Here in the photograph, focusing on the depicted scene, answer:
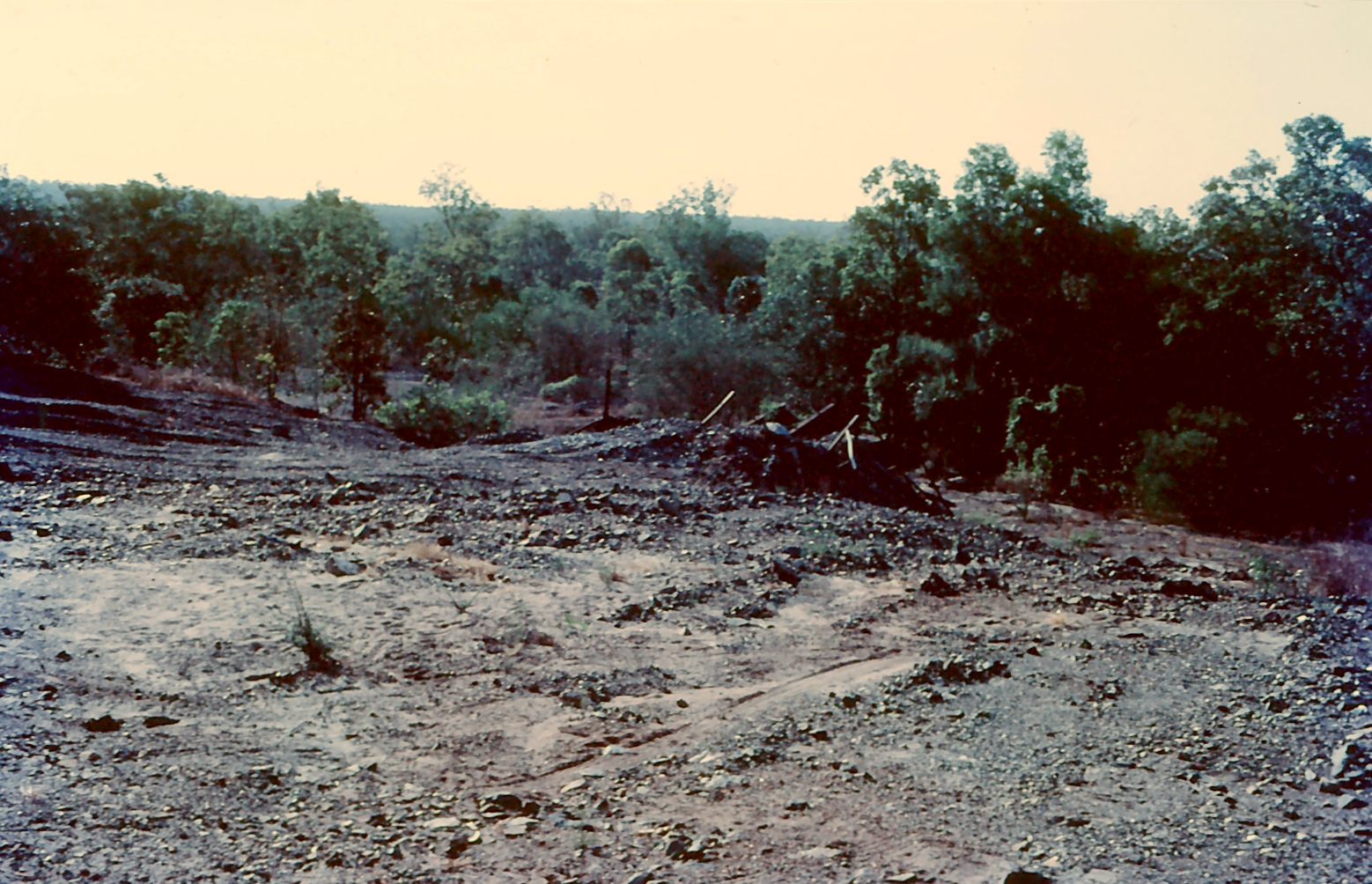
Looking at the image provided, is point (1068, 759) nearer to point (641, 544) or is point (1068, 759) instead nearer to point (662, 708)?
point (662, 708)

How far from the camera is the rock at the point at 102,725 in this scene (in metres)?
5.21

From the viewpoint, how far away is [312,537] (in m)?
9.66

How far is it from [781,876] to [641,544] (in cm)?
616

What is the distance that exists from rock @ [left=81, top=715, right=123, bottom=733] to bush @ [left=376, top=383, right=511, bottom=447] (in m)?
16.4

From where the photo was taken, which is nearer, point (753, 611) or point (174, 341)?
point (753, 611)

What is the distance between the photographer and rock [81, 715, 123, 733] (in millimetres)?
5211

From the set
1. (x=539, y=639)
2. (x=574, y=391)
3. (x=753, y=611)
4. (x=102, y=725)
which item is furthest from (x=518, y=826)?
(x=574, y=391)

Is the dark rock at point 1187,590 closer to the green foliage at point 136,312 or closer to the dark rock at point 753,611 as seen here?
the dark rock at point 753,611

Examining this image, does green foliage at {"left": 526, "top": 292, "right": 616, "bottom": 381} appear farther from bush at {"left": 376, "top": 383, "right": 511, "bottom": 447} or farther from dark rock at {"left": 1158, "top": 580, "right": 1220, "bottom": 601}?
dark rock at {"left": 1158, "top": 580, "right": 1220, "bottom": 601}

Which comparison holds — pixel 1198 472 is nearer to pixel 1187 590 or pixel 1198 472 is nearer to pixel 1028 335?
pixel 1028 335

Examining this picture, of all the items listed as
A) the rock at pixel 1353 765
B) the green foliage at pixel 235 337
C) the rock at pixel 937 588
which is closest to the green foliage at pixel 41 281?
the green foliage at pixel 235 337

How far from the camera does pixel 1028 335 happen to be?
2222 cm

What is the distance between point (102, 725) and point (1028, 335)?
65.1 feet

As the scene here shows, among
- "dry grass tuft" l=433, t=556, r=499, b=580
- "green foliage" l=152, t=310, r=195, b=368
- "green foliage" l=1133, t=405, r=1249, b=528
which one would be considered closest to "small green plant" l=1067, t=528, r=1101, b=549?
"green foliage" l=1133, t=405, r=1249, b=528
